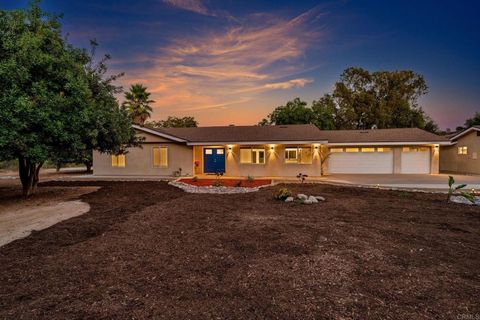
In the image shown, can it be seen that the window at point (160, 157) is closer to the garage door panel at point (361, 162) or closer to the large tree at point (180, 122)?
the garage door panel at point (361, 162)

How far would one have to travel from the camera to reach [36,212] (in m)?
8.55

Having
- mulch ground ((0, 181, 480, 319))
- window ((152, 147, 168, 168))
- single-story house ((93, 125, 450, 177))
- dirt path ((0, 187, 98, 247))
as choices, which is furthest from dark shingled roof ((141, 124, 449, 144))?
mulch ground ((0, 181, 480, 319))

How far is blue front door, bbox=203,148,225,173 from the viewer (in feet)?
65.0

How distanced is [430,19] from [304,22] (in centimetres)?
1008

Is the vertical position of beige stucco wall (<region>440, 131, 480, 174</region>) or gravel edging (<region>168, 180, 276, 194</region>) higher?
beige stucco wall (<region>440, 131, 480, 174</region>)

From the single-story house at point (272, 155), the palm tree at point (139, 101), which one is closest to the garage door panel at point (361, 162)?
the single-story house at point (272, 155)

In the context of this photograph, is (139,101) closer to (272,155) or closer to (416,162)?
(272,155)

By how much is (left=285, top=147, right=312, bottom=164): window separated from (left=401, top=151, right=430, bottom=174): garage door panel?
7682 millimetres

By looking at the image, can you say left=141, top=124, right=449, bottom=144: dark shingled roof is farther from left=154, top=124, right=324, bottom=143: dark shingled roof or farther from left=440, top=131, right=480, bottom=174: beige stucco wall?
left=440, top=131, right=480, bottom=174: beige stucco wall

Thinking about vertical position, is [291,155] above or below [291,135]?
below

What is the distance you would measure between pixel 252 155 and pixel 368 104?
970 inches

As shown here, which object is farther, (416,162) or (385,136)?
(385,136)

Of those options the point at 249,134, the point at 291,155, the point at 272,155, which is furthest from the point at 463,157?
the point at 249,134

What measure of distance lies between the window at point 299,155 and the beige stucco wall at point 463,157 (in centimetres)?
1320
